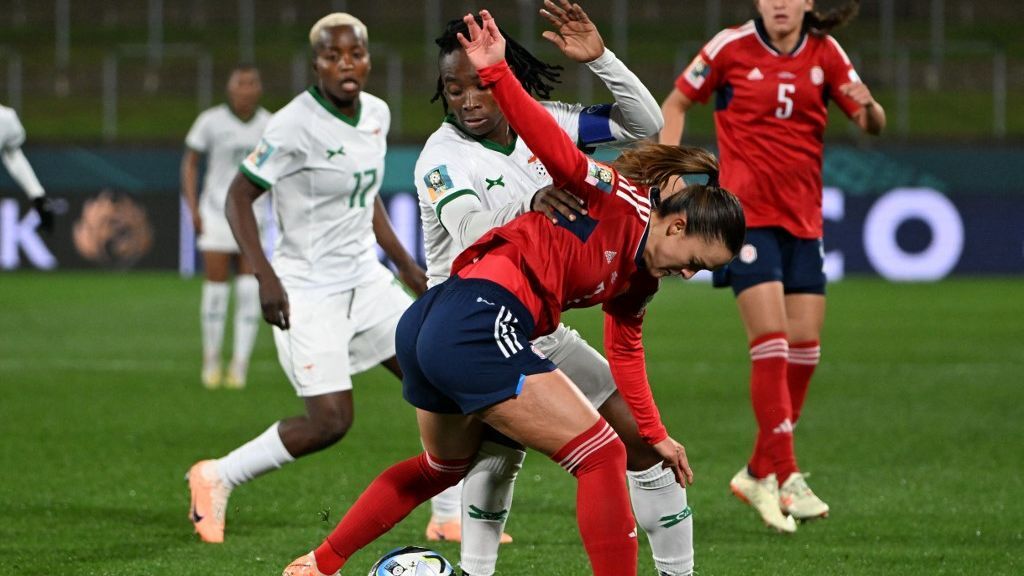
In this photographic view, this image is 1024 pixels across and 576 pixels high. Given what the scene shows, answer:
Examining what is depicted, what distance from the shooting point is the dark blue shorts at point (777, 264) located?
7.16 m

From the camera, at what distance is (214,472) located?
682 cm

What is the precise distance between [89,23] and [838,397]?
2086cm

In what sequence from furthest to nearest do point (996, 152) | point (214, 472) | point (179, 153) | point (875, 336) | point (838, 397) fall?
point (179, 153) → point (996, 152) → point (875, 336) → point (838, 397) → point (214, 472)

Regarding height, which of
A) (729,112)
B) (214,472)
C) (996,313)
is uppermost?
(729,112)

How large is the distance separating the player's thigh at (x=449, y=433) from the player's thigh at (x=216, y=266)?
7719 millimetres

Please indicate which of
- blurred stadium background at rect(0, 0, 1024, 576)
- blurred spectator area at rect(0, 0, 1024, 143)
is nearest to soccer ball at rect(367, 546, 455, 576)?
blurred stadium background at rect(0, 0, 1024, 576)

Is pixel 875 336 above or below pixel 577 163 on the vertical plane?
below

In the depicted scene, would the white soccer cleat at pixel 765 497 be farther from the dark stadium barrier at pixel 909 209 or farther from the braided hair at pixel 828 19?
the dark stadium barrier at pixel 909 209

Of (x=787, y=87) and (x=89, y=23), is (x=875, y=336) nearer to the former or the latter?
(x=787, y=87)

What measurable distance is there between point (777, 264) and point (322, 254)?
2.04 metres

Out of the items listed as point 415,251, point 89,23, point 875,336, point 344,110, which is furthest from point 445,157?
point 89,23

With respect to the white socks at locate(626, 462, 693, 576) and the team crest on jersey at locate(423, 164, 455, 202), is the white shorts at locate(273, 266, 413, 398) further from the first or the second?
the white socks at locate(626, 462, 693, 576)

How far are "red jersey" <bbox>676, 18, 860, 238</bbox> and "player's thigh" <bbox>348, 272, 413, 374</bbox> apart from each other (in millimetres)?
1676

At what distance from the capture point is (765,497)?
694cm
